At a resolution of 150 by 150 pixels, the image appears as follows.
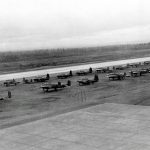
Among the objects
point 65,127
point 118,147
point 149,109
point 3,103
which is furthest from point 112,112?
point 3,103

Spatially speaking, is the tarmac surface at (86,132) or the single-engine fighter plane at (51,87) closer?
the tarmac surface at (86,132)

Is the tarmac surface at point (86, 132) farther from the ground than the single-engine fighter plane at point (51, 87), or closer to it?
closer to it

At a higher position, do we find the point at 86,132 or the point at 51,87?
the point at 51,87

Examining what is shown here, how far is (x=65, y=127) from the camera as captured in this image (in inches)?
597

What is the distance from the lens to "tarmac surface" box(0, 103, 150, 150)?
40.7ft

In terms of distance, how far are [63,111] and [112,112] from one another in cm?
305

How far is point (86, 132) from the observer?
14094mm

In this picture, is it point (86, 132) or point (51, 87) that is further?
point (51, 87)

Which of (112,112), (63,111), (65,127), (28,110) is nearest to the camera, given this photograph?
(65,127)

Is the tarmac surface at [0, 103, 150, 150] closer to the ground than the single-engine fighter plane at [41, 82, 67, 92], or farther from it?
closer to the ground

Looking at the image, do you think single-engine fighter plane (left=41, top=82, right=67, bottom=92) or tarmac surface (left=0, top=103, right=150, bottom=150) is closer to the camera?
tarmac surface (left=0, top=103, right=150, bottom=150)

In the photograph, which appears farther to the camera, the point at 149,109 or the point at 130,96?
the point at 130,96

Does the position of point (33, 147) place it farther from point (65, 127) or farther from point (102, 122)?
point (102, 122)

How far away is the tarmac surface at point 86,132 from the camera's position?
40.7 ft
